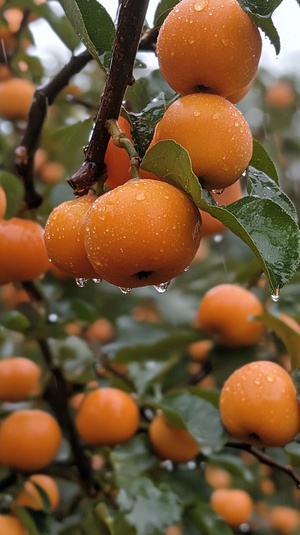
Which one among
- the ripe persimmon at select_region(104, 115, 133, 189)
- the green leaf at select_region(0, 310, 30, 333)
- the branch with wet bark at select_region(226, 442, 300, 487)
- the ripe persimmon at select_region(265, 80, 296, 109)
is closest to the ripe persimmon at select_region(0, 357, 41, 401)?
the green leaf at select_region(0, 310, 30, 333)

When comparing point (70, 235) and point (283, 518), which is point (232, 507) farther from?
point (70, 235)

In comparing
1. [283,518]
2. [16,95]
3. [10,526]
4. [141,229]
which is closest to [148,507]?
[10,526]

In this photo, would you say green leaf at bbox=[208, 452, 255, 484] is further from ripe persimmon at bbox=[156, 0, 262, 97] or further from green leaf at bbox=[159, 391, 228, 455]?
ripe persimmon at bbox=[156, 0, 262, 97]

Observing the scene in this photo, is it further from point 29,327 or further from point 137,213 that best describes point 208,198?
point 29,327

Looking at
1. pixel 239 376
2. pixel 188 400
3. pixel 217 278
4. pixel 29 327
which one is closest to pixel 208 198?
pixel 239 376

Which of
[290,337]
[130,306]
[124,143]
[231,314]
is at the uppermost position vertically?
[124,143]

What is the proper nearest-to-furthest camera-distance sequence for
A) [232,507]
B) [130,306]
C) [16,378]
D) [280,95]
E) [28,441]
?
[28,441] → [16,378] → [232,507] → [130,306] → [280,95]

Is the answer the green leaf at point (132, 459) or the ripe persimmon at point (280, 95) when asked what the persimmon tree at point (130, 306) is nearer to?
the green leaf at point (132, 459)
